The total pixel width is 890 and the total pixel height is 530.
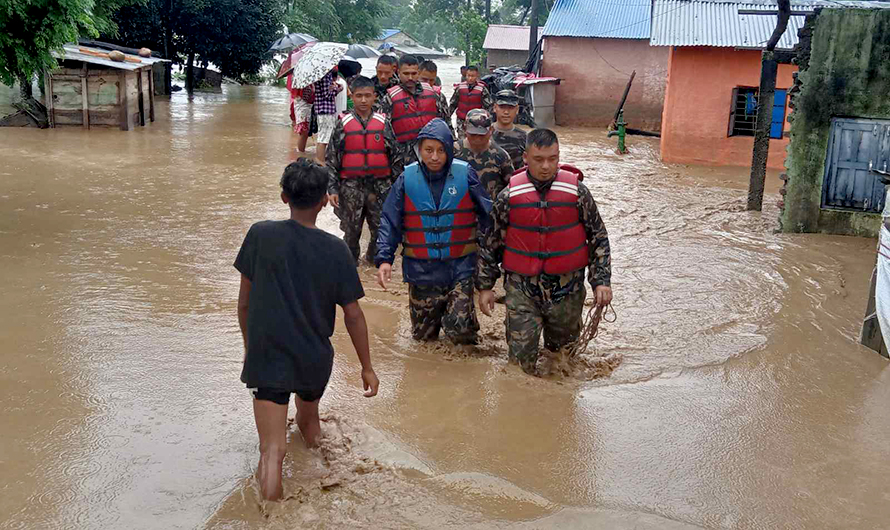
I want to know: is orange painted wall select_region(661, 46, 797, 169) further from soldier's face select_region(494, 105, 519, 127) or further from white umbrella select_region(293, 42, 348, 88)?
soldier's face select_region(494, 105, 519, 127)

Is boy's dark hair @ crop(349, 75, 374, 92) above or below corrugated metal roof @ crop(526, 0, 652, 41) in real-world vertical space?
below

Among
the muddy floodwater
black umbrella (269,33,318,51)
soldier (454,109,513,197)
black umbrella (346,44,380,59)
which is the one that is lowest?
the muddy floodwater

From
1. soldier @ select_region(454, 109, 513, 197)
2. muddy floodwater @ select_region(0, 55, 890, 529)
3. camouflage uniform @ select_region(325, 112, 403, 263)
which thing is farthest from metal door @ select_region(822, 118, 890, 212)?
camouflage uniform @ select_region(325, 112, 403, 263)

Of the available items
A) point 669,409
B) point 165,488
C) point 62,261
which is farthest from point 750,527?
point 62,261

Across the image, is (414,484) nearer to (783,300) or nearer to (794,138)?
(783,300)

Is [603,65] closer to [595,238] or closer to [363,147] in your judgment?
[363,147]

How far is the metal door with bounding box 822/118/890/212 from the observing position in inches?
398

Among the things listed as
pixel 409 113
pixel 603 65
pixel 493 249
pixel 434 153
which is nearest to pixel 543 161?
pixel 493 249

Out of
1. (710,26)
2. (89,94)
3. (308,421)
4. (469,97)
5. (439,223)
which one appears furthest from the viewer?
(89,94)

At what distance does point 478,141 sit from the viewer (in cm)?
687

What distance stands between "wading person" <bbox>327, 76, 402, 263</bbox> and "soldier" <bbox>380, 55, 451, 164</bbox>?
0.76 m

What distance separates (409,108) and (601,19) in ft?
58.3

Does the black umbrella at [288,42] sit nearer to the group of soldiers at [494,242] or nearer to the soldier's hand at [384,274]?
the group of soldiers at [494,242]

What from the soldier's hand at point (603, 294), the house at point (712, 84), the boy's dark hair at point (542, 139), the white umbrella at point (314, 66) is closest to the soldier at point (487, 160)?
the boy's dark hair at point (542, 139)
